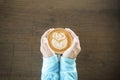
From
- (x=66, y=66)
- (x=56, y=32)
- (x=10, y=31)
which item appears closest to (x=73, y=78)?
(x=66, y=66)

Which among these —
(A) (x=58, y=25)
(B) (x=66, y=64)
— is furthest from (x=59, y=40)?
(A) (x=58, y=25)

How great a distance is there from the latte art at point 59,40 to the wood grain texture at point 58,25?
0.84 m

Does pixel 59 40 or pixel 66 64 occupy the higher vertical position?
pixel 59 40

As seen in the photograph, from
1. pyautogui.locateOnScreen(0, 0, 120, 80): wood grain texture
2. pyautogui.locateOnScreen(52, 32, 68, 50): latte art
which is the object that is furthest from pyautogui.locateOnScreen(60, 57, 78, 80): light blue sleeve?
pyautogui.locateOnScreen(0, 0, 120, 80): wood grain texture

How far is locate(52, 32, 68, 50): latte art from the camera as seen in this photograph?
3.84ft

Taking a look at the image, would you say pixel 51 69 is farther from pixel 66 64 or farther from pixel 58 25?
pixel 58 25

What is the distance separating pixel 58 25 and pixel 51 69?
112 centimetres

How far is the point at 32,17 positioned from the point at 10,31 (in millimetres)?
247

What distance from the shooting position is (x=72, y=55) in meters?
1.04

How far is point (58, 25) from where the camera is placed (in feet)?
6.81

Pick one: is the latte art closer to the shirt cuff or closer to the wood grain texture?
the shirt cuff

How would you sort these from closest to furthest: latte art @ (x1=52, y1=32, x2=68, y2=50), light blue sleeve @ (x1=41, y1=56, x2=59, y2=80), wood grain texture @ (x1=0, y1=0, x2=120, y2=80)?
light blue sleeve @ (x1=41, y1=56, x2=59, y2=80) → latte art @ (x1=52, y1=32, x2=68, y2=50) → wood grain texture @ (x1=0, y1=0, x2=120, y2=80)

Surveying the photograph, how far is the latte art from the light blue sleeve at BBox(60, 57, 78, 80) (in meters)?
0.15

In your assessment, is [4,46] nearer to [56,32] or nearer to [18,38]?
[18,38]
